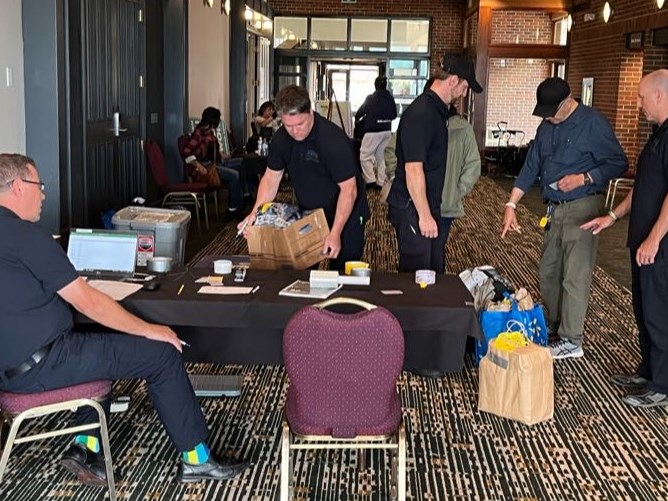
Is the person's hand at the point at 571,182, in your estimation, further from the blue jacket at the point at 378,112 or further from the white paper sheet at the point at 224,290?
the blue jacket at the point at 378,112

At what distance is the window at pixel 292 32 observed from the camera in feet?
60.4

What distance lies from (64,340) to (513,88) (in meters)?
16.8

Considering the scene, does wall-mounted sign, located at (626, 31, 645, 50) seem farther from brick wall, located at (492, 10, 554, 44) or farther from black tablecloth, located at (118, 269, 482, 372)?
black tablecloth, located at (118, 269, 482, 372)

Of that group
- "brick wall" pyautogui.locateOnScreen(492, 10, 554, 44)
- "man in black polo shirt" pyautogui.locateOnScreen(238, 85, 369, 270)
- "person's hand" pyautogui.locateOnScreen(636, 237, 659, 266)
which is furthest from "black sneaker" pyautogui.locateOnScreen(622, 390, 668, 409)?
"brick wall" pyautogui.locateOnScreen(492, 10, 554, 44)

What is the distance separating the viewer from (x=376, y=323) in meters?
2.55

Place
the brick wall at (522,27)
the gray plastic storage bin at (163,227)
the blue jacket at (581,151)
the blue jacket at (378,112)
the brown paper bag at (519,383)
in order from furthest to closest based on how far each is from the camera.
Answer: the brick wall at (522,27), the blue jacket at (378,112), the gray plastic storage bin at (163,227), the blue jacket at (581,151), the brown paper bag at (519,383)

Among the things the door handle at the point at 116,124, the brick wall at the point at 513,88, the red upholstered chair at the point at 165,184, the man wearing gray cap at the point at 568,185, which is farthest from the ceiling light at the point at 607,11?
the man wearing gray cap at the point at 568,185

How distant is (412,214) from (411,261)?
0.87 feet

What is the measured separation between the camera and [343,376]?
2607 mm

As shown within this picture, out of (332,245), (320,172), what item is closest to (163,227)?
(320,172)

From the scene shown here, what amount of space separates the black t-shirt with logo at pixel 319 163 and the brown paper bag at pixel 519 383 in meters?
1.11

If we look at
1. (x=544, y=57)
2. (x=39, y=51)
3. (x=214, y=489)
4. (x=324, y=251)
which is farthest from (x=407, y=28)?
(x=214, y=489)

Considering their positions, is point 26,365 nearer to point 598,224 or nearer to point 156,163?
point 598,224

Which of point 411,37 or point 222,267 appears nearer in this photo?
point 222,267
